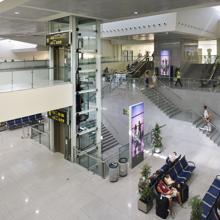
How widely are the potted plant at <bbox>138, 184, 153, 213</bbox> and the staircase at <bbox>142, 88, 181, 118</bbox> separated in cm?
698

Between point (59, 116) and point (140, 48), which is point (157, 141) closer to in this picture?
point (59, 116)

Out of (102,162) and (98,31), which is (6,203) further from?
(98,31)

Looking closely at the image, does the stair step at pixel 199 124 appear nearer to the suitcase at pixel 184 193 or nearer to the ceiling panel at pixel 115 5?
the suitcase at pixel 184 193

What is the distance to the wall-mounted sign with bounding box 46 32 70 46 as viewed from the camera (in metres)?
10.6

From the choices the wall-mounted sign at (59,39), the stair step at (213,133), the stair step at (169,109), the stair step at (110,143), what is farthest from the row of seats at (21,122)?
the stair step at (213,133)

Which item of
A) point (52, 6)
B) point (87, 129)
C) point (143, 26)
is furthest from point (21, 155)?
point (143, 26)

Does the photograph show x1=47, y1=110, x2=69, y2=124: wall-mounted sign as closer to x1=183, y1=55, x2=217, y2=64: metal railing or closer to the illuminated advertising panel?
the illuminated advertising panel

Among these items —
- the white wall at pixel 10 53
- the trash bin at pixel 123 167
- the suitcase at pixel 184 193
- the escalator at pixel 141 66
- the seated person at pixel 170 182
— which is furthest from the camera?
the white wall at pixel 10 53

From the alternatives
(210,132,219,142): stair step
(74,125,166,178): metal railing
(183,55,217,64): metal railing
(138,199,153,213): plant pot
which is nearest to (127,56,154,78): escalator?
(183,55,217,64): metal railing

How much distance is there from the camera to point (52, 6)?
7.70 meters

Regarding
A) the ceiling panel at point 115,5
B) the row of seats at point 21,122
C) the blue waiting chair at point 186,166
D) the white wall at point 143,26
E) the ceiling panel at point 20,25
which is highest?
the white wall at point 143,26

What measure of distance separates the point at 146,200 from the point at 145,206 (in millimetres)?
189

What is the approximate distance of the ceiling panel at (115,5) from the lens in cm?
714

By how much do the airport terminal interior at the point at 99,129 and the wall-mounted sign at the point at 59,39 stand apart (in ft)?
0.15
